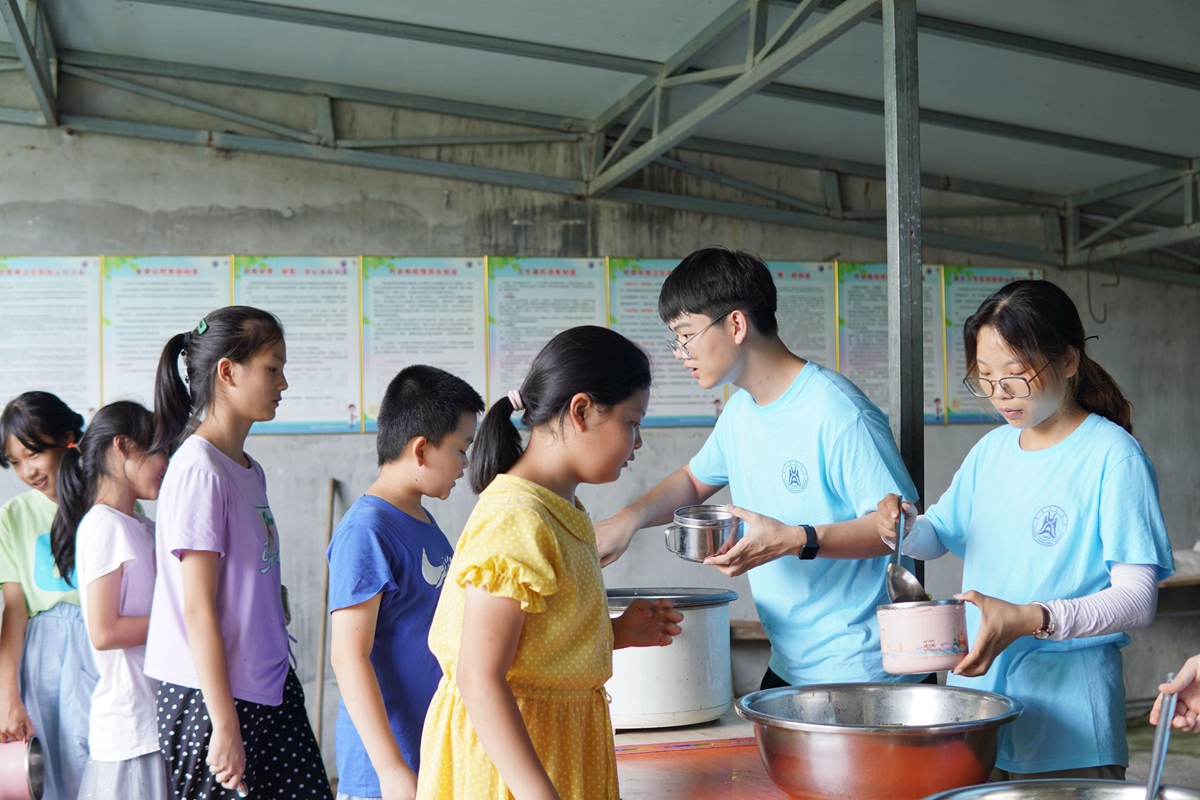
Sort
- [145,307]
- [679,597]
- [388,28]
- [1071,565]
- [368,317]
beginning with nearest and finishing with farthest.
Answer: [1071,565] → [679,597] → [388,28] → [145,307] → [368,317]

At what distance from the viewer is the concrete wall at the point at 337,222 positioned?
4.28 meters

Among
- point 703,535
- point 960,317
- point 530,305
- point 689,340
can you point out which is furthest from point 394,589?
point 960,317

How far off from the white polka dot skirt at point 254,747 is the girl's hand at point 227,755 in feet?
0.15

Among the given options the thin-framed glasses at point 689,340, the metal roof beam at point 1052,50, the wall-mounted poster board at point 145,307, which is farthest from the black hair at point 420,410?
the wall-mounted poster board at point 145,307

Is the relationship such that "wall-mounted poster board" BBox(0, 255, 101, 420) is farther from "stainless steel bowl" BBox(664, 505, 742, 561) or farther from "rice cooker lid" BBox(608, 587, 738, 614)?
"stainless steel bowl" BBox(664, 505, 742, 561)

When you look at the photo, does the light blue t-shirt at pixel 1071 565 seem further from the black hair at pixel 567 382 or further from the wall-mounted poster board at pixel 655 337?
the wall-mounted poster board at pixel 655 337

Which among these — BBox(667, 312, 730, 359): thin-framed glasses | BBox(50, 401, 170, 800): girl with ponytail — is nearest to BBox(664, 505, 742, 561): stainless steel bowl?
BBox(667, 312, 730, 359): thin-framed glasses

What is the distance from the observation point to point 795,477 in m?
1.84

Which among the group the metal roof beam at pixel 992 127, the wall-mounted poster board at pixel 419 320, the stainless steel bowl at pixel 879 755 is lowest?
the stainless steel bowl at pixel 879 755

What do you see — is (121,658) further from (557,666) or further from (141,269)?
(141,269)

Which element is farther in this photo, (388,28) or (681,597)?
(388,28)

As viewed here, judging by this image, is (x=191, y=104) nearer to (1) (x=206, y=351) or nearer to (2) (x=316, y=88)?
(2) (x=316, y=88)

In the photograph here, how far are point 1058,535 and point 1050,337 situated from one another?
30 centimetres

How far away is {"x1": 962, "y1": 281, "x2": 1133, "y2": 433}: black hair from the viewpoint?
155cm
